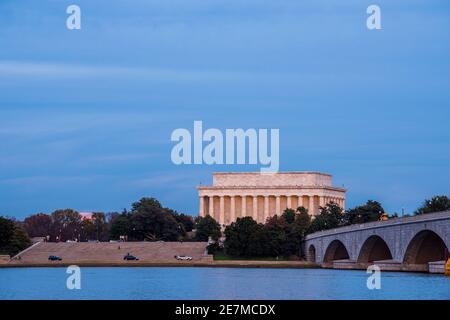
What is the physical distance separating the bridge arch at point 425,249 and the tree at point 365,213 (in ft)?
190

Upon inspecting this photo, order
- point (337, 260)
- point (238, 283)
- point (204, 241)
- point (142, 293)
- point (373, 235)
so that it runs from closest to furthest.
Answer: point (142, 293) → point (238, 283) → point (373, 235) → point (337, 260) → point (204, 241)

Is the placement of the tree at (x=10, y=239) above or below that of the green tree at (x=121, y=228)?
below

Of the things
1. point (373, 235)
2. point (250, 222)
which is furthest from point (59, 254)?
point (373, 235)

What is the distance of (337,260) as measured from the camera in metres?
136

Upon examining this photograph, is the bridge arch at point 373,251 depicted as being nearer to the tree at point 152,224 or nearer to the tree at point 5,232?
the tree at point 5,232

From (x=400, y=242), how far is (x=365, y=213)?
62.5 meters

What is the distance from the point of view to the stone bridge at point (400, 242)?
313ft

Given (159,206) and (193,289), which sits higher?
(159,206)

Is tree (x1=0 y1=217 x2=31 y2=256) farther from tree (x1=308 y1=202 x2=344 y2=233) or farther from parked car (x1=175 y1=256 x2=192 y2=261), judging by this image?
tree (x1=308 y1=202 x2=344 y2=233)

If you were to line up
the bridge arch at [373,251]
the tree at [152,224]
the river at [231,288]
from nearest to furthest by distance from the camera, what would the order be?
the river at [231,288]
the bridge arch at [373,251]
the tree at [152,224]

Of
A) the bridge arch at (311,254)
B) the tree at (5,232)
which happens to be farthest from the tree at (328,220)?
the tree at (5,232)

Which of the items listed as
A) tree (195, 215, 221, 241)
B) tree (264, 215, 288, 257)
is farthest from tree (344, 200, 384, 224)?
tree (195, 215, 221, 241)
